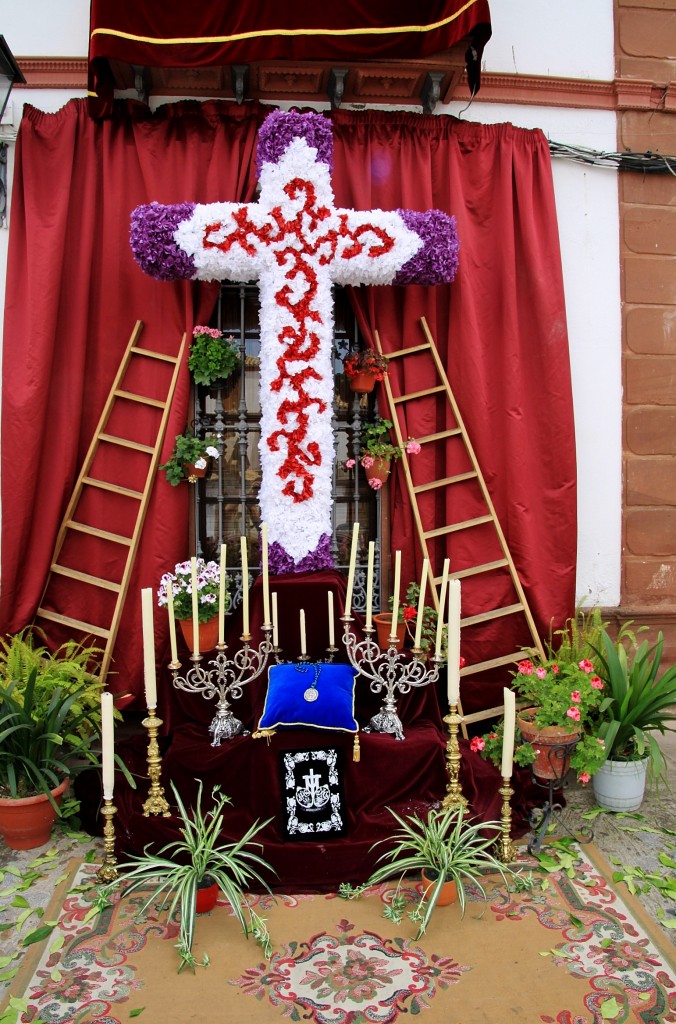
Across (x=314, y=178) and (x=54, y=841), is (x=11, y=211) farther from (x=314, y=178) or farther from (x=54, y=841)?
(x=54, y=841)

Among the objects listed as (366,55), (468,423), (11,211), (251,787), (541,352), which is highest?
(366,55)

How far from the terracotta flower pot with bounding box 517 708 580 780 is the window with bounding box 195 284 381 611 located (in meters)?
1.25

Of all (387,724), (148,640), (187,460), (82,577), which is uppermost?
(187,460)

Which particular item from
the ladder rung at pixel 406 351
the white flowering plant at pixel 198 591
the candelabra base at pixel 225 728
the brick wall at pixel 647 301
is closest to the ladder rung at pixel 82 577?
the white flowering plant at pixel 198 591

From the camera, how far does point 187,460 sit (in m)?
3.70

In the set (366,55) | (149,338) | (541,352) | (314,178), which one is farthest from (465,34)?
(149,338)

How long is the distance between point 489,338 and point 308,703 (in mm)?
2247

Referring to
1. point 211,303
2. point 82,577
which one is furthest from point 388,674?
point 211,303

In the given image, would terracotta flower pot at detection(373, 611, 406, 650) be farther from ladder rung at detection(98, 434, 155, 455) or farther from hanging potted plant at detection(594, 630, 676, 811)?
ladder rung at detection(98, 434, 155, 455)

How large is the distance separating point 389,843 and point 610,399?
9.00 ft

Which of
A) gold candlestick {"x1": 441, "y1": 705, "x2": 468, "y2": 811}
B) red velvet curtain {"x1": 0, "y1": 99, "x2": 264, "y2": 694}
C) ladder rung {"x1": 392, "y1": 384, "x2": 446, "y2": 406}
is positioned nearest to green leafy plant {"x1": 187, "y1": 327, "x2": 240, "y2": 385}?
red velvet curtain {"x1": 0, "y1": 99, "x2": 264, "y2": 694}

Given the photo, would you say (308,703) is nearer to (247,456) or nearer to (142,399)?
(247,456)

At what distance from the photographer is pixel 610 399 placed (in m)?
4.17

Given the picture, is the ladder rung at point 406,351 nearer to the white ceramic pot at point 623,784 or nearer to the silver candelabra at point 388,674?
the silver candelabra at point 388,674
